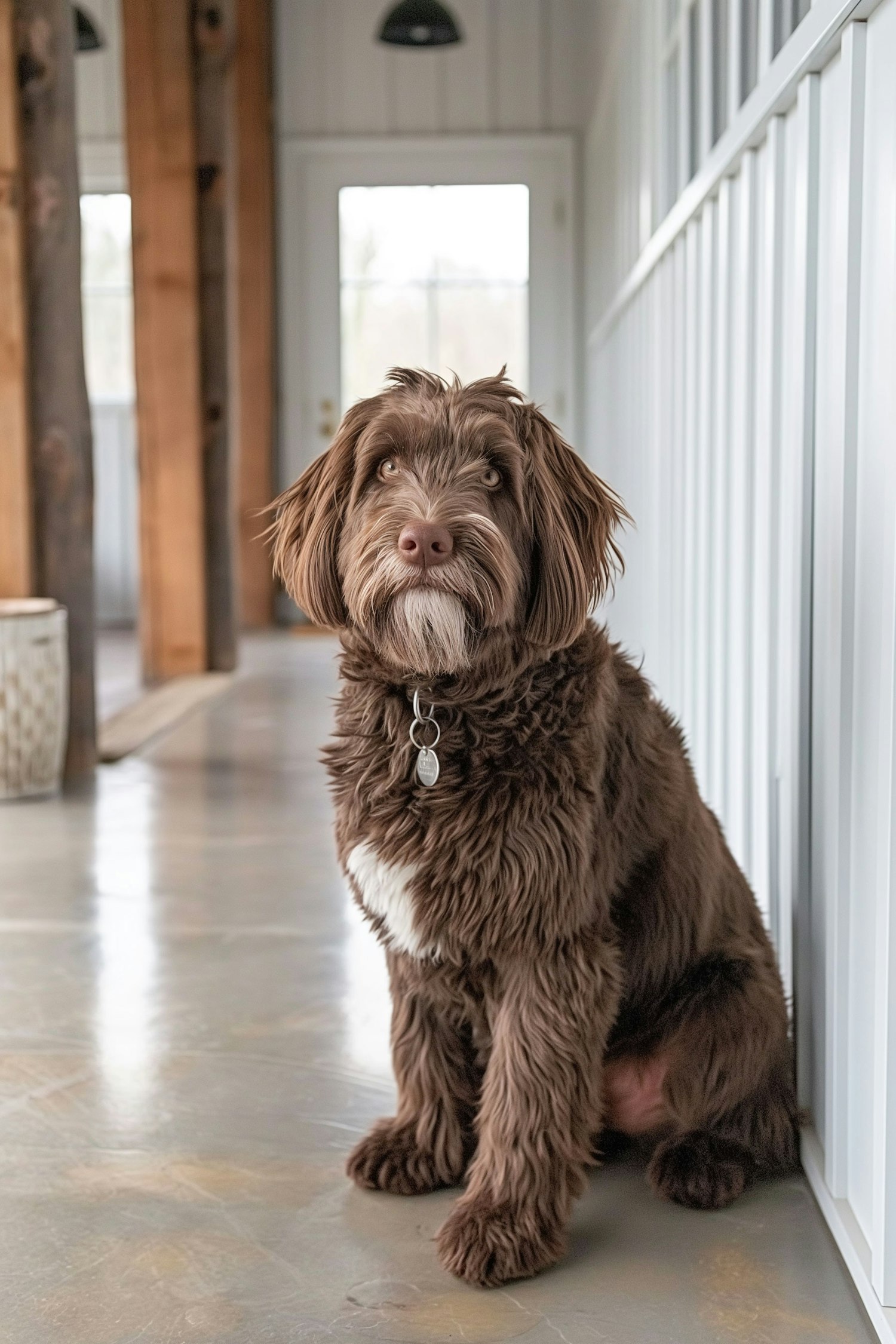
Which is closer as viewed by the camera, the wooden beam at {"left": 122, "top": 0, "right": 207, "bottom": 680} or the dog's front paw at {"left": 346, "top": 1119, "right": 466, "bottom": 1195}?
the dog's front paw at {"left": 346, "top": 1119, "right": 466, "bottom": 1195}

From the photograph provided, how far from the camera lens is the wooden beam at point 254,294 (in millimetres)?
8297

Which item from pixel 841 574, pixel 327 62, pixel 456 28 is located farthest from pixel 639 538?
pixel 327 62

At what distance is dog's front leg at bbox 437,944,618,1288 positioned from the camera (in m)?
1.59

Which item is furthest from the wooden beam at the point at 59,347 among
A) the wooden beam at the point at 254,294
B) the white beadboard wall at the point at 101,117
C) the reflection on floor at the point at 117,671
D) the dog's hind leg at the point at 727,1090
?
the white beadboard wall at the point at 101,117

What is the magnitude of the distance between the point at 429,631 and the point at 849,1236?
0.86m

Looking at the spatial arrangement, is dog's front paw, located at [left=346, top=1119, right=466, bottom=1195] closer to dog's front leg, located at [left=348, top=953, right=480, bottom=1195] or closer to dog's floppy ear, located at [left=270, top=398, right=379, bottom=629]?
dog's front leg, located at [left=348, top=953, right=480, bottom=1195]

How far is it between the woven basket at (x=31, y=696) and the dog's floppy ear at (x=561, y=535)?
9.02 feet

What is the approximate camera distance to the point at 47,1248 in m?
1.70

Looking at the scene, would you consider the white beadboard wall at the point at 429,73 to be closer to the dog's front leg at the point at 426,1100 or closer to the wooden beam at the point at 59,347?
the wooden beam at the point at 59,347

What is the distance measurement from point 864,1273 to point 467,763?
0.72 metres

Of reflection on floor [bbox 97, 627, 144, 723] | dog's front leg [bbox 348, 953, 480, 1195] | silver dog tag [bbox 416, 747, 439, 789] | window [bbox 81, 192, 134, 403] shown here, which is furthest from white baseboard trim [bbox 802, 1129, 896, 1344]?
window [bbox 81, 192, 134, 403]

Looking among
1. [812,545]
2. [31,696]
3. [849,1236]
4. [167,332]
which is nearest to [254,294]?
[167,332]

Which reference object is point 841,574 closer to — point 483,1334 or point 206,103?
point 483,1334

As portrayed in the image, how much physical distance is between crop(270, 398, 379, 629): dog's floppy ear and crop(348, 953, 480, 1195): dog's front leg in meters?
0.49
